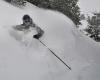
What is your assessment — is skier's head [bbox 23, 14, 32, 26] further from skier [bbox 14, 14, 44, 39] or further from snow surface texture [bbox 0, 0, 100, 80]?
snow surface texture [bbox 0, 0, 100, 80]

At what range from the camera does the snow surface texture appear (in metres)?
10.5

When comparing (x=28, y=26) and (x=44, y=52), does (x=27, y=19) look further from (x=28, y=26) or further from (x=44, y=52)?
(x=44, y=52)

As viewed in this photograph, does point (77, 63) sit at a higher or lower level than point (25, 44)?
lower

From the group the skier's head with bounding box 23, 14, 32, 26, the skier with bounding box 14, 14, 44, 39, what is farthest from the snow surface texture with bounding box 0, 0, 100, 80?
the skier's head with bounding box 23, 14, 32, 26

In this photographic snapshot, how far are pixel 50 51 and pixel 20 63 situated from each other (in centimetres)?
166

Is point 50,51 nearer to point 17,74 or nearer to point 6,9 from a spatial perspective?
point 17,74

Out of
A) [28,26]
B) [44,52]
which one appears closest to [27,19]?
[28,26]

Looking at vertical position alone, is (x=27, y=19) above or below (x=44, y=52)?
above

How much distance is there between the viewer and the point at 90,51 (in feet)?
46.4

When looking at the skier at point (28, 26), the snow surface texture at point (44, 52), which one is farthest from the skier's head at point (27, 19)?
the snow surface texture at point (44, 52)

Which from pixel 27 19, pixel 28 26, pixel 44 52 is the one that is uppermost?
pixel 27 19

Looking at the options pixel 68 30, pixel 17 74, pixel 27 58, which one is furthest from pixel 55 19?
pixel 17 74

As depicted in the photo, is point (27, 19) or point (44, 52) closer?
point (27, 19)

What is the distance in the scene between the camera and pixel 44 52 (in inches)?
463
